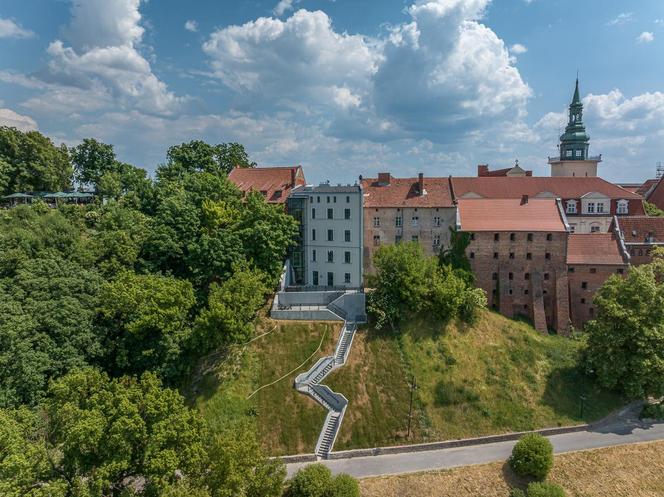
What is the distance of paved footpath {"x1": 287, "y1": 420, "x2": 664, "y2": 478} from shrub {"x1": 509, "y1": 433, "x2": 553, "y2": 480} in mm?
1674

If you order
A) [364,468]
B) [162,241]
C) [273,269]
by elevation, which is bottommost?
[364,468]

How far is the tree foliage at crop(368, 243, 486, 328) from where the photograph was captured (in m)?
36.4

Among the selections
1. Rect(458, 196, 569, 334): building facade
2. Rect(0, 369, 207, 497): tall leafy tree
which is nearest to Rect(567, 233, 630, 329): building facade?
Rect(458, 196, 569, 334): building facade

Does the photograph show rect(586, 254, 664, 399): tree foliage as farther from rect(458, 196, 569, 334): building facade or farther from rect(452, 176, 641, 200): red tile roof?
rect(452, 176, 641, 200): red tile roof

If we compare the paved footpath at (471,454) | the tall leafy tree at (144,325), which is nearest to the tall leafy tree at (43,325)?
the tall leafy tree at (144,325)

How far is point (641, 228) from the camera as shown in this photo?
4612 centimetres

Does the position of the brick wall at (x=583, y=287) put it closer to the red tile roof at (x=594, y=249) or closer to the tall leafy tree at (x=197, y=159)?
the red tile roof at (x=594, y=249)

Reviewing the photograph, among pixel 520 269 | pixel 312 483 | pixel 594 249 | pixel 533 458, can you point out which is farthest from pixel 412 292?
pixel 594 249

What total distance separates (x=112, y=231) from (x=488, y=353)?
38.6m

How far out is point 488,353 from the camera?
36.0 meters

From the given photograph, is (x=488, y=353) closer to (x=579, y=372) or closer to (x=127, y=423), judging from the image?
(x=579, y=372)

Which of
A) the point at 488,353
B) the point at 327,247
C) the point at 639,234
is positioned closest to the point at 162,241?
the point at 327,247

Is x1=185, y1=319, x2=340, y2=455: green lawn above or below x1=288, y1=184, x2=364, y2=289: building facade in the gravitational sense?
below

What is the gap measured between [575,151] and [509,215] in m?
29.5
